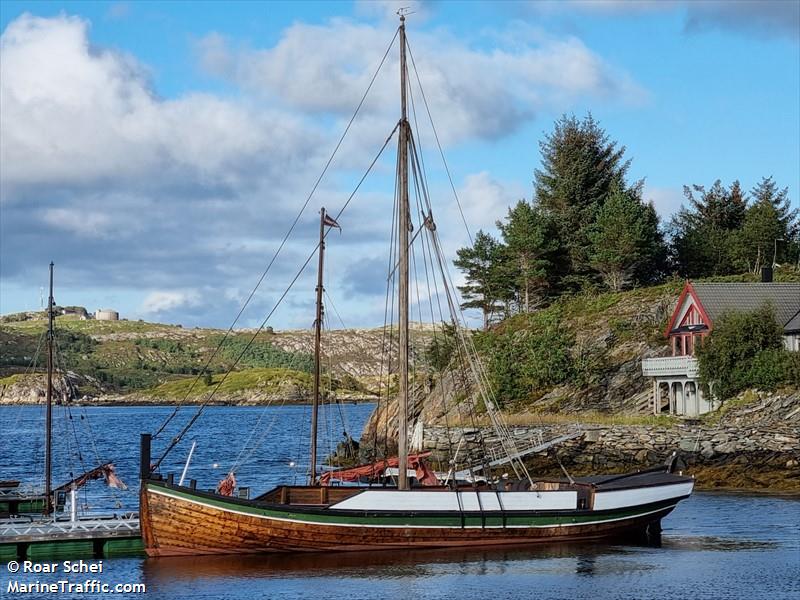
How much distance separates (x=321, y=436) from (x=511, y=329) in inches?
1214

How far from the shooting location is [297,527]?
37.9 m

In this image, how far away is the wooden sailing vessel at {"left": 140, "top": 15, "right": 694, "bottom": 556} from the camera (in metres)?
37.3

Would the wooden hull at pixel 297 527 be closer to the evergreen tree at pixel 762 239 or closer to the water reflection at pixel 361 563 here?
the water reflection at pixel 361 563

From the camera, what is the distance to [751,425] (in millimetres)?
64250

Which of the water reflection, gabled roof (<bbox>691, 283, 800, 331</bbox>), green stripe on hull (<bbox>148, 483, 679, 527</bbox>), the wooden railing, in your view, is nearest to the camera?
the water reflection

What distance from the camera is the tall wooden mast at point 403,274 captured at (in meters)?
38.6

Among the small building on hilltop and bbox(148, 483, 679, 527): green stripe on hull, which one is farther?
the small building on hilltop

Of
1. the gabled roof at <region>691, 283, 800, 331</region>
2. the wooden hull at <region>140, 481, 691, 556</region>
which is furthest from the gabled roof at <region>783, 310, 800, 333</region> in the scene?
the wooden hull at <region>140, 481, 691, 556</region>

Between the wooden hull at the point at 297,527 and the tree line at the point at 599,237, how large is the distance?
69.2 m

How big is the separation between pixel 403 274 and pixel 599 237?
71.5 m

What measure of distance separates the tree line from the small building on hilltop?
24.9 metres

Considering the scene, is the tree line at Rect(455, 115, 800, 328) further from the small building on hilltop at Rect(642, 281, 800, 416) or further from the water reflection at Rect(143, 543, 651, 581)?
the water reflection at Rect(143, 543, 651, 581)
